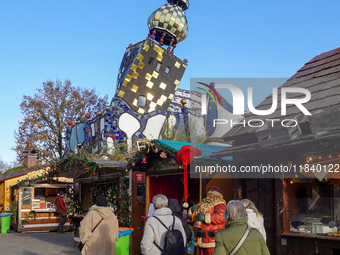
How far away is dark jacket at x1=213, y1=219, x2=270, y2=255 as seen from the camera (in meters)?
4.08

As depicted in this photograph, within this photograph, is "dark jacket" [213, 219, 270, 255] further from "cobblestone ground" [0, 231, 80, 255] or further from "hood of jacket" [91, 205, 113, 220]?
"cobblestone ground" [0, 231, 80, 255]

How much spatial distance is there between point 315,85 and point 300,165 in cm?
287

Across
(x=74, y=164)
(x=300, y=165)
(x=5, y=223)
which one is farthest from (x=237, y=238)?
(x=5, y=223)

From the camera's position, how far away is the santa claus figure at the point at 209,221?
23.1 feet

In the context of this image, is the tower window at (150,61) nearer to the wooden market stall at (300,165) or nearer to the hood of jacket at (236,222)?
the wooden market stall at (300,165)

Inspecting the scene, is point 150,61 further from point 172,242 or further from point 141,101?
point 172,242

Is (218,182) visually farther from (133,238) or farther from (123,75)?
(123,75)

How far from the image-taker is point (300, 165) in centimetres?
743

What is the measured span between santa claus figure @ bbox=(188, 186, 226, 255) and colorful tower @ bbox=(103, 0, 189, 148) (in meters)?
15.6

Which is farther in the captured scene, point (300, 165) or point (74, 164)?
point (74, 164)

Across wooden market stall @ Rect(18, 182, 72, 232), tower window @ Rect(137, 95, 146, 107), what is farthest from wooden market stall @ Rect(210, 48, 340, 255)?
tower window @ Rect(137, 95, 146, 107)

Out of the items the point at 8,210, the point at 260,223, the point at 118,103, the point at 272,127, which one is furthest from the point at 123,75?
the point at 260,223

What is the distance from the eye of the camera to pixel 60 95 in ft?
107

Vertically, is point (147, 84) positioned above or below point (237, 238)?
above
